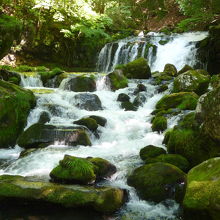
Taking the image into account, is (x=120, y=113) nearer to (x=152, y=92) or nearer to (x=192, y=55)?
(x=152, y=92)

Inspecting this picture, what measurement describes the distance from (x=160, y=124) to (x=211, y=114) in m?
3.16

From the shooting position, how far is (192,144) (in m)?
6.96

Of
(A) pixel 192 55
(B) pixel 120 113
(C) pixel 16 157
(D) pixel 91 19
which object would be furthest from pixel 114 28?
(C) pixel 16 157

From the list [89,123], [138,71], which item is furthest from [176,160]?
[138,71]

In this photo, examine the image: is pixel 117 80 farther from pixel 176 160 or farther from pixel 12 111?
pixel 176 160

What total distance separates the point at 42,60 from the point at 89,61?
350 centimetres

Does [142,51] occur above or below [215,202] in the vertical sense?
above

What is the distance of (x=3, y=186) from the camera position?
17.3 ft

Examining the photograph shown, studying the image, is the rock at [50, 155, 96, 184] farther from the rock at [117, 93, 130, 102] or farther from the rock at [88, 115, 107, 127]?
the rock at [117, 93, 130, 102]

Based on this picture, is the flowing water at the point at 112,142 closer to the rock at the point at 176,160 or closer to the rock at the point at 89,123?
the rock at the point at 89,123

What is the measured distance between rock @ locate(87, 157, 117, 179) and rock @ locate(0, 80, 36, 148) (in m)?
3.57

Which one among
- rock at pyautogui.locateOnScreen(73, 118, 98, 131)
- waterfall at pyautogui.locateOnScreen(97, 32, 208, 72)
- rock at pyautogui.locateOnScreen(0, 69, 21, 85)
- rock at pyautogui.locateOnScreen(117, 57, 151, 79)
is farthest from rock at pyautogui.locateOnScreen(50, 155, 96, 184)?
waterfall at pyautogui.locateOnScreen(97, 32, 208, 72)

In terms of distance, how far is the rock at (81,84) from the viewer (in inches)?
541

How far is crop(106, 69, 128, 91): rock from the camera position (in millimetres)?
14225
